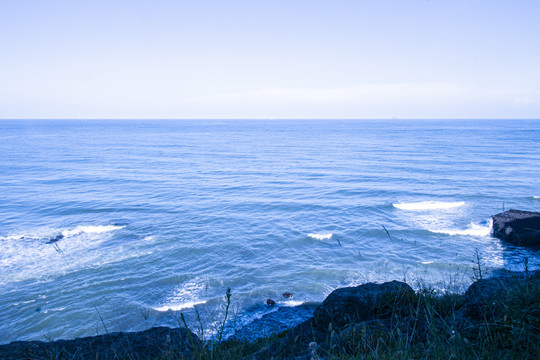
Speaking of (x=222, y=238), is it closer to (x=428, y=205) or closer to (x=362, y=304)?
(x=362, y=304)

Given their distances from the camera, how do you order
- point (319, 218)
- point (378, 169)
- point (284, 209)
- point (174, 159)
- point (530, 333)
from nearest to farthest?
point (530, 333) → point (319, 218) → point (284, 209) → point (378, 169) → point (174, 159)

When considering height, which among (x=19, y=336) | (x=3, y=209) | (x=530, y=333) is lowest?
(x=19, y=336)

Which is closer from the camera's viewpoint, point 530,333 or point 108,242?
point 530,333

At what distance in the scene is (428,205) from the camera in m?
27.1

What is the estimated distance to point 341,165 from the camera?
46.2 meters

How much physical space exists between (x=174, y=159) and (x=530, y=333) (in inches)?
2122

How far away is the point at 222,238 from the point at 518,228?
18.3 metres

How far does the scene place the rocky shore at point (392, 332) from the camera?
360 cm

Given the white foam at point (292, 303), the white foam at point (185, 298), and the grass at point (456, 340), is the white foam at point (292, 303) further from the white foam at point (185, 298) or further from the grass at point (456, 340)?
the grass at point (456, 340)

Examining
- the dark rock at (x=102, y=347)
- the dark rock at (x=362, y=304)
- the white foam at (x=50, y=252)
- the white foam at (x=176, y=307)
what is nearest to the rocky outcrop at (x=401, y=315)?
the dark rock at (x=362, y=304)

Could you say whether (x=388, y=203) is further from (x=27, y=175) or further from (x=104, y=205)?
(x=27, y=175)

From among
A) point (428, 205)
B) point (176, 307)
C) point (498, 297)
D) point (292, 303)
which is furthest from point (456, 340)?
point (428, 205)

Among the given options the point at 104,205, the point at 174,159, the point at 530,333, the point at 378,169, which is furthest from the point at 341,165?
the point at 530,333

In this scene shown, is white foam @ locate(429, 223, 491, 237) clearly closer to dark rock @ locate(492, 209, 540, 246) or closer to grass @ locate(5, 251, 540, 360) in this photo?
dark rock @ locate(492, 209, 540, 246)
